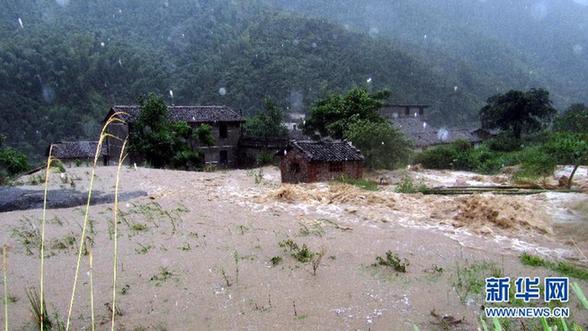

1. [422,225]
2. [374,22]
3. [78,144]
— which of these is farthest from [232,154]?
[374,22]

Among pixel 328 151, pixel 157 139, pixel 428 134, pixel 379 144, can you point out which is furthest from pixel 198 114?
pixel 428 134

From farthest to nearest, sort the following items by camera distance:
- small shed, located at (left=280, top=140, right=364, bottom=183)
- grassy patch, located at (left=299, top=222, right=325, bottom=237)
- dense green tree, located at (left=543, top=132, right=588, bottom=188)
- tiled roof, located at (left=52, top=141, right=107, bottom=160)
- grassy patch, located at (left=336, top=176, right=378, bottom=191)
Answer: tiled roof, located at (left=52, top=141, right=107, bottom=160) → small shed, located at (left=280, top=140, right=364, bottom=183) → dense green tree, located at (left=543, top=132, right=588, bottom=188) → grassy patch, located at (left=336, top=176, right=378, bottom=191) → grassy patch, located at (left=299, top=222, right=325, bottom=237)

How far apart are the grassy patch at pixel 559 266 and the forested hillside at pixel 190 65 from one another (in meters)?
34.2

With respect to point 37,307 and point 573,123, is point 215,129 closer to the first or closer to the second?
point 573,123

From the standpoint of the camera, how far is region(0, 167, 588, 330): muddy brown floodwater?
6543mm

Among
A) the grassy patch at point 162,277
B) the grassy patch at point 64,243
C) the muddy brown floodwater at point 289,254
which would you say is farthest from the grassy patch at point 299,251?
the grassy patch at point 64,243

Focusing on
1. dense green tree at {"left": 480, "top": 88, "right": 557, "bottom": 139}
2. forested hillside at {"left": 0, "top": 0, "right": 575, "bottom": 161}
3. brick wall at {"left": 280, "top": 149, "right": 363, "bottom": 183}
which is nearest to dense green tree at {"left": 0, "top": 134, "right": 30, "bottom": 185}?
forested hillside at {"left": 0, "top": 0, "right": 575, "bottom": 161}

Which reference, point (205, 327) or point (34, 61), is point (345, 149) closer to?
point (205, 327)

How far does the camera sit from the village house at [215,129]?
30.1m

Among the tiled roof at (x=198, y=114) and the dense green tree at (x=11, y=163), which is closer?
the dense green tree at (x=11, y=163)

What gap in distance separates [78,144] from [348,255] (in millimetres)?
27595

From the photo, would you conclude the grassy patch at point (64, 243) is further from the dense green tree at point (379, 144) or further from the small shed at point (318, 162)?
the dense green tree at point (379, 144)

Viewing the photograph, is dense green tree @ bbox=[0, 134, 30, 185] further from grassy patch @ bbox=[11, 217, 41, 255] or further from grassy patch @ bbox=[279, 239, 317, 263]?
grassy patch @ bbox=[279, 239, 317, 263]

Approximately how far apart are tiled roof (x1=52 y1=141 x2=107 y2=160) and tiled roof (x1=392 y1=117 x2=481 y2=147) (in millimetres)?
20533
